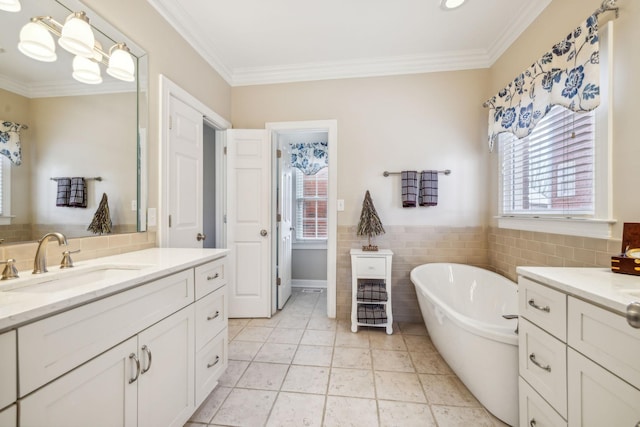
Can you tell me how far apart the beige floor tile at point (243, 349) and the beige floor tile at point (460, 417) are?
1.35 meters

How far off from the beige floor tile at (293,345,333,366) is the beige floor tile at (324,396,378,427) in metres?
0.40

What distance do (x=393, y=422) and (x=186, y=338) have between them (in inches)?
47.3

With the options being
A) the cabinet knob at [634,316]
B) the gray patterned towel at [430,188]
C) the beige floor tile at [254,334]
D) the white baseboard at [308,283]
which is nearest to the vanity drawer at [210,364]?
the beige floor tile at [254,334]

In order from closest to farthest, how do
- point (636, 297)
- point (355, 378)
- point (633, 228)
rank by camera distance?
point (636, 297) < point (633, 228) < point (355, 378)

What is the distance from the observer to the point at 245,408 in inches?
61.2

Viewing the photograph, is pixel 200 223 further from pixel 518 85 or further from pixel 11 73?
pixel 518 85

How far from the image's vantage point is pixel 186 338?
1331 mm

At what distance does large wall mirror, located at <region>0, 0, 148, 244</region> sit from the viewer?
1106 millimetres

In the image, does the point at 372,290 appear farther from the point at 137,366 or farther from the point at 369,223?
the point at 137,366

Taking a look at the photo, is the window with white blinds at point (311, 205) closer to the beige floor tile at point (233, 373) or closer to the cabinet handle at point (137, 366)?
the beige floor tile at point (233, 373)

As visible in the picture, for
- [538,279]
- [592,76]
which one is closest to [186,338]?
[538,279]

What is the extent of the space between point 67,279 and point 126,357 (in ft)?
1.60

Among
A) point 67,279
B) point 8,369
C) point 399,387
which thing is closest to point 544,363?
point 399,387

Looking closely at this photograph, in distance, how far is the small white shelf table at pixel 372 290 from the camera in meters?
2.51
